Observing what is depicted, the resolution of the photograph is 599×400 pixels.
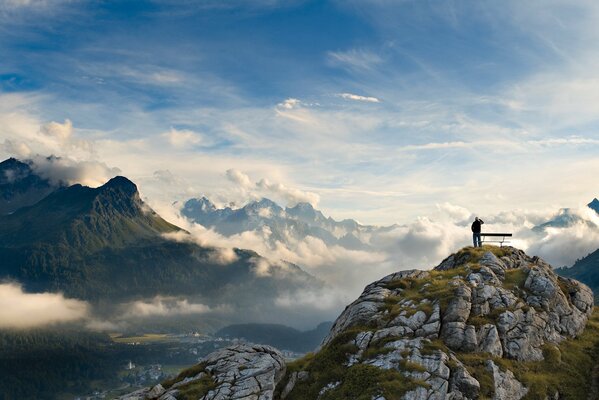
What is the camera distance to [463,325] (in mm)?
48125

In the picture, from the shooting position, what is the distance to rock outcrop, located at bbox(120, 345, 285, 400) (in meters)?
42.9

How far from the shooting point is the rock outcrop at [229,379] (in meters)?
42.9

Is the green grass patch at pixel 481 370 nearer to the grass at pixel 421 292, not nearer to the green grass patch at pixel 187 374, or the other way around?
the grass at pixel 421 292

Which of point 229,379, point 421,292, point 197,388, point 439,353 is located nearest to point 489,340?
point 439,353

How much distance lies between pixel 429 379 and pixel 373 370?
521 cm

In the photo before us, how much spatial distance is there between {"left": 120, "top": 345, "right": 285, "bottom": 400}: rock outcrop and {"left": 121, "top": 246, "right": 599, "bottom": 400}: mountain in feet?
0.43

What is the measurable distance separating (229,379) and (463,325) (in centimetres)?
2637

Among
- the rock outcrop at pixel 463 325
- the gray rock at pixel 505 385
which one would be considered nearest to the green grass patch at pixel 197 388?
the rock outcrop at pixel 463 325

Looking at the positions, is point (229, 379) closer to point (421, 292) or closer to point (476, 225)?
point (421, 292)

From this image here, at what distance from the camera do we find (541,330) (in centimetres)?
5128

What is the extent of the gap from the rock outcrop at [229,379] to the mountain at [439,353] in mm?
132

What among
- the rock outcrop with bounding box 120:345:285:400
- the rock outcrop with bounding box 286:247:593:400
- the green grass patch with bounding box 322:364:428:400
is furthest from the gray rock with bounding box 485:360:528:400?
the rock outcrop with bounding box 120:345:285:400

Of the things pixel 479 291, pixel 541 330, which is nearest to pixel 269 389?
pixel 479 291

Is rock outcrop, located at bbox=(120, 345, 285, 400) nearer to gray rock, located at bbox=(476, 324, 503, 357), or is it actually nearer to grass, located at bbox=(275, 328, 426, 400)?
grass, located at bbox=(275, 328, 426, 400)
